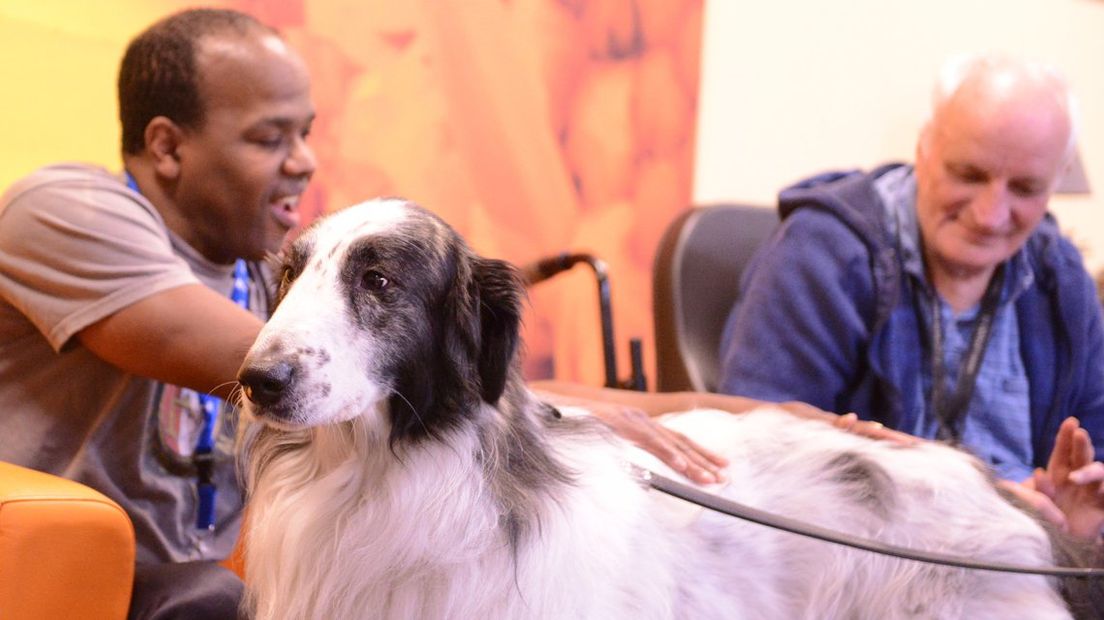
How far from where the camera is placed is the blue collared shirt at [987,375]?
7.25 ft

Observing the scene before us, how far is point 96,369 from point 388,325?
0.67 metres

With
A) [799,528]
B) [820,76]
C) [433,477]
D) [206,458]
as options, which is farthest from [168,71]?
[820,76]

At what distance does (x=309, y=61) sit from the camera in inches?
105

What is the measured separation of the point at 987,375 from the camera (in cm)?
223

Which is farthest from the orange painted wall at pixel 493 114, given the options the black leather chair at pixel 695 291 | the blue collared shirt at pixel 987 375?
the blue collared shirt at pixel 987 375

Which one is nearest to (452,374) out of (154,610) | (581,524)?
(581,524)

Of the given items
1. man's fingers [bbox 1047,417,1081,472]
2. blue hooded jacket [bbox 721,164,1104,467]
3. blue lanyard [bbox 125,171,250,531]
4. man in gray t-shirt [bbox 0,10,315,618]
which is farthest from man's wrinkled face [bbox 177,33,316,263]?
man's fingers [bbox 1047,417,1081,472]

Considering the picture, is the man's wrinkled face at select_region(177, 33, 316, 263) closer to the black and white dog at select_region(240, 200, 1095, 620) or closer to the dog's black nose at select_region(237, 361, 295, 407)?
the black and white dog at select_region(240, 200, 1095, 620)

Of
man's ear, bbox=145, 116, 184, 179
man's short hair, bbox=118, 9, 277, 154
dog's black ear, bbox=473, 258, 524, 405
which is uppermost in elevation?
man's short hair, bbox=118, 9, 277, 154

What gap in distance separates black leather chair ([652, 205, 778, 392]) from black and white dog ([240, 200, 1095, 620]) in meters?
0.98

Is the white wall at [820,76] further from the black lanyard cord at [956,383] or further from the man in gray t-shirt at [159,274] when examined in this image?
the man in gray t-shirt at [159,274]

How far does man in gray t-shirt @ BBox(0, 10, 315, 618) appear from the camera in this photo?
158 centimetres

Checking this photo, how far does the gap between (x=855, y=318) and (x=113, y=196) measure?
137 cm

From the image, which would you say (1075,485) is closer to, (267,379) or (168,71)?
(267,379)
